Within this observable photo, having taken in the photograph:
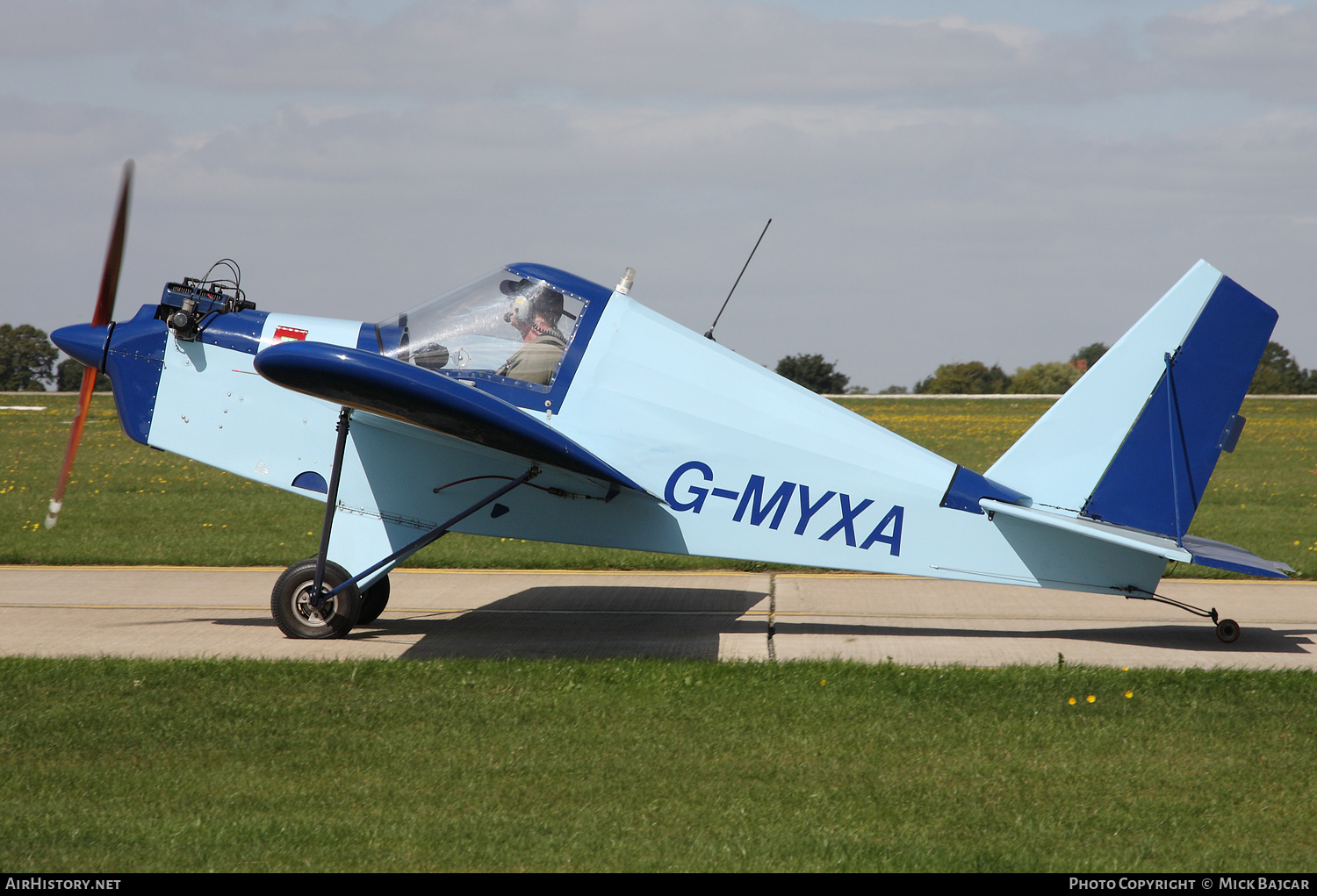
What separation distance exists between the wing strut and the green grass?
79 centimetres

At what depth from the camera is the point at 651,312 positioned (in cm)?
730

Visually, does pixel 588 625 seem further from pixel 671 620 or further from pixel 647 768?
pixel 647 768

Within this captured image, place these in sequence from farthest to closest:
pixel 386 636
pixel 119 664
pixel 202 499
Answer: pixel 202 499 → pixel 386 636 → pixel 119 664

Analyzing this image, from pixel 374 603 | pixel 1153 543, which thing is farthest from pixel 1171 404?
pixel 374 603

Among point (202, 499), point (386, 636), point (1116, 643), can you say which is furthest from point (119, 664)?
point (202, 499)

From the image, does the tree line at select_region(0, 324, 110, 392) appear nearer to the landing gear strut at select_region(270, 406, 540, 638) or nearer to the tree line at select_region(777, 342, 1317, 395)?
the tree line at select_region(777, 342, 1317, 395)

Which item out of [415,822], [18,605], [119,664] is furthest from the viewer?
[18,605]

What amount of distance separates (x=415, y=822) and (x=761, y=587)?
586 cm

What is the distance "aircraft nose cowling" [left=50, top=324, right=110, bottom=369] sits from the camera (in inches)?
285

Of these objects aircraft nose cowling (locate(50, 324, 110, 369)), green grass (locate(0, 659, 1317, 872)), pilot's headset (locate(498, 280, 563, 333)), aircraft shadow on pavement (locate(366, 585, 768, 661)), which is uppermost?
pilot's headset (locate(498, 280, 563, 333))

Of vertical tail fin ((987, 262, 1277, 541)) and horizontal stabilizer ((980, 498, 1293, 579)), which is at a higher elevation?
vertical tail fin ((987, 262, 1277, 541))

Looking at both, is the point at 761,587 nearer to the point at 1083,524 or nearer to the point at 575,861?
the point at 1083,524

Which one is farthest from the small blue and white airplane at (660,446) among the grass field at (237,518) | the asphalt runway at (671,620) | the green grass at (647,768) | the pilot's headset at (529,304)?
the grass field at (237,518)

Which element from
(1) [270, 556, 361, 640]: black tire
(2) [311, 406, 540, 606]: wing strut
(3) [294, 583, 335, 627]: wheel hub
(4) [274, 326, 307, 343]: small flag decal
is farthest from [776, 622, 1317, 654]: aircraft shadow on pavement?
(4) [274, 326, 307, 343]: small flag decal
